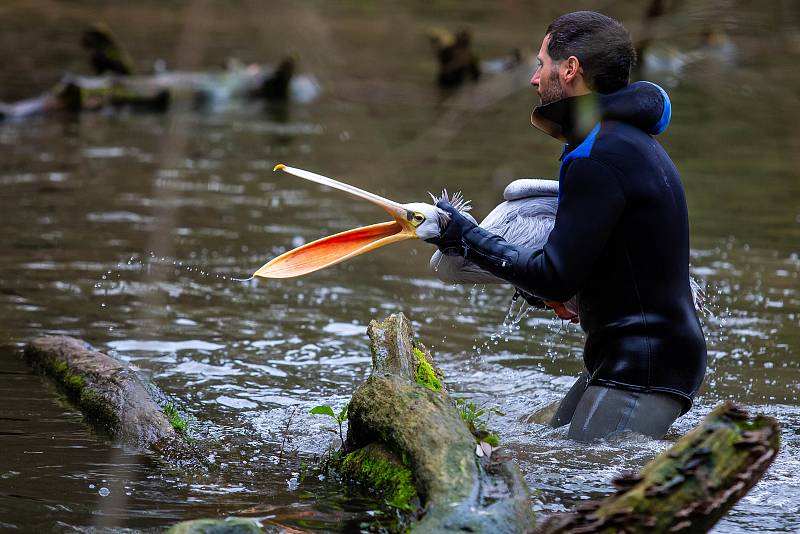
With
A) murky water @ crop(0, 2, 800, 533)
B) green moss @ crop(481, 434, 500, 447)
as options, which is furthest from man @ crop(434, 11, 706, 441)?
green moss @ crop(481, 434, 500, 447)

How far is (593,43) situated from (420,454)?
71.3 inches

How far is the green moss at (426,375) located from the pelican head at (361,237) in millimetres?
619

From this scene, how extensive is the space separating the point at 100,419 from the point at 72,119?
411 inches

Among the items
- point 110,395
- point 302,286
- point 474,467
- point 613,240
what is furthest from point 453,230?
point 302,286

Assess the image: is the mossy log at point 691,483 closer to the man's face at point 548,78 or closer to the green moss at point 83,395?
the man's face at point 548,78

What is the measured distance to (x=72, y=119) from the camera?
15.3 metres

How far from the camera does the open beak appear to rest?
4844 mm

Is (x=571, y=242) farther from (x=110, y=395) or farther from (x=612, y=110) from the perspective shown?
(x=110, y=395)

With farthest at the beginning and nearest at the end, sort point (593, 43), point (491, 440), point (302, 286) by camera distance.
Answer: point (302, 286) → point (593, 43) → point (491, 440)

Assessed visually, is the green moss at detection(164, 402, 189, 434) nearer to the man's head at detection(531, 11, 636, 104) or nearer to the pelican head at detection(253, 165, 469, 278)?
the pelican head at detection(253, 165, 469, 278)

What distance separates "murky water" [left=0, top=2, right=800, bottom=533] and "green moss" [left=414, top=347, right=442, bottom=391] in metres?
0.45

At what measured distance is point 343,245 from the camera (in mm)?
4977

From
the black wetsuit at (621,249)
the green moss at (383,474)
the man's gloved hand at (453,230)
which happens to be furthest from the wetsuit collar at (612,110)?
the green moss at (383,474)

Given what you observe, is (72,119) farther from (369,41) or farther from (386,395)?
(386,395)
